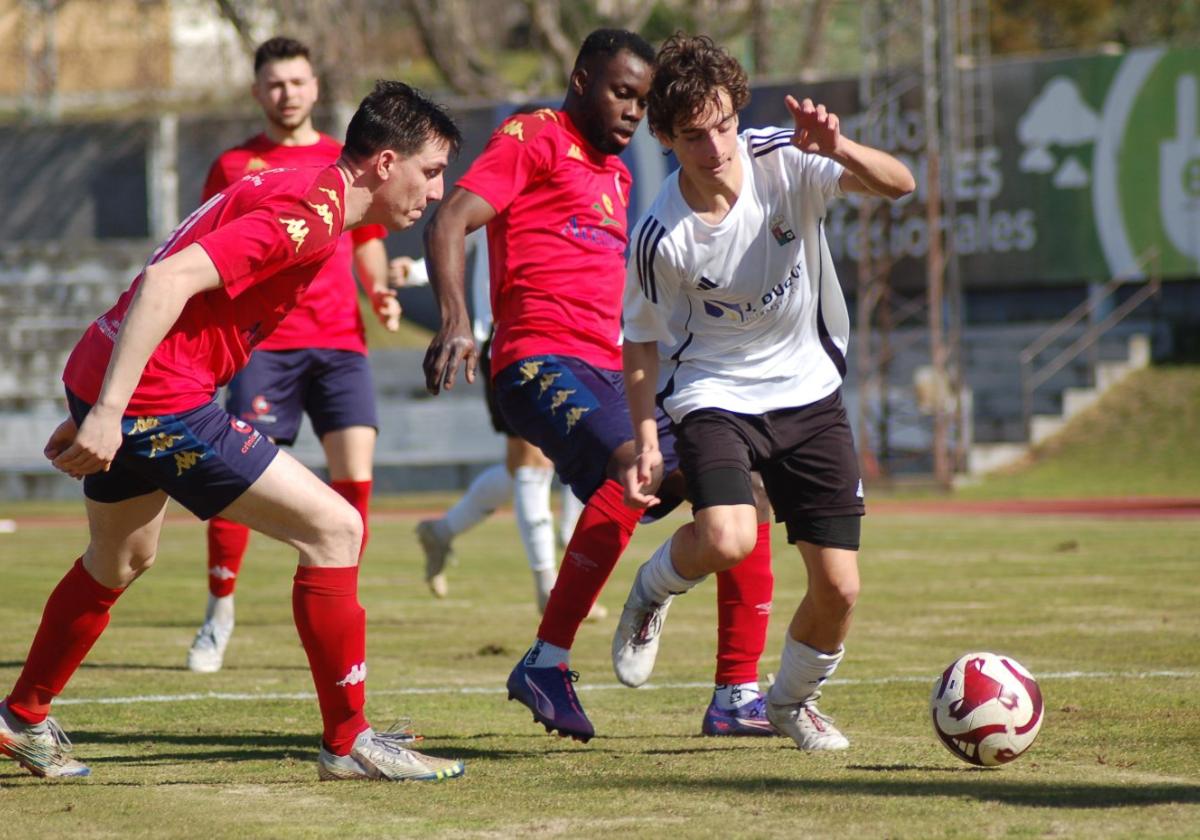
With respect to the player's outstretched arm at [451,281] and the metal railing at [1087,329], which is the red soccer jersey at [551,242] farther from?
the metal railing at [1087,329]

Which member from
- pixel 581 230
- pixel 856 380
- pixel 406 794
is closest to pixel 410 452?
pixel 856 380

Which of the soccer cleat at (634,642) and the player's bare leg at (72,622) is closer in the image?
the player's bare leg at (72,622)

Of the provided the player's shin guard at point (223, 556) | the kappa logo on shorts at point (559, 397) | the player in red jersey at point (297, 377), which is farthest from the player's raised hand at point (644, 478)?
the player's shin guard at point (223, 556)

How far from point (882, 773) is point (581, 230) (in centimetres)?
224

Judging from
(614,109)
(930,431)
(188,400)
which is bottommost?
(930,431)

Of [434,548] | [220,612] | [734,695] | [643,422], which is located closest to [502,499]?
[434,548]

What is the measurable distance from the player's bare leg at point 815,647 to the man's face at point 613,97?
5.70ft

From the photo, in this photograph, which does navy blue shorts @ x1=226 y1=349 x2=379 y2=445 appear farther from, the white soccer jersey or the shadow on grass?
the shadow on grass

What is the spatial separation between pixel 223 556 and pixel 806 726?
128 inches

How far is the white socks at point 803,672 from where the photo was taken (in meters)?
5.10

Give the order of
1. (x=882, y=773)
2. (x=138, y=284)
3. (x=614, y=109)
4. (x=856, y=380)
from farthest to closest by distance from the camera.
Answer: (x=856, y=380)
(x=614, y=109)
(x=882, y=773)
(x=138, y=284)

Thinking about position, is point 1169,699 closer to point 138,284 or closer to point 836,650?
point 836,650

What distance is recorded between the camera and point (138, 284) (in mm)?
4391

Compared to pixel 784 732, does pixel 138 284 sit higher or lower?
higher
